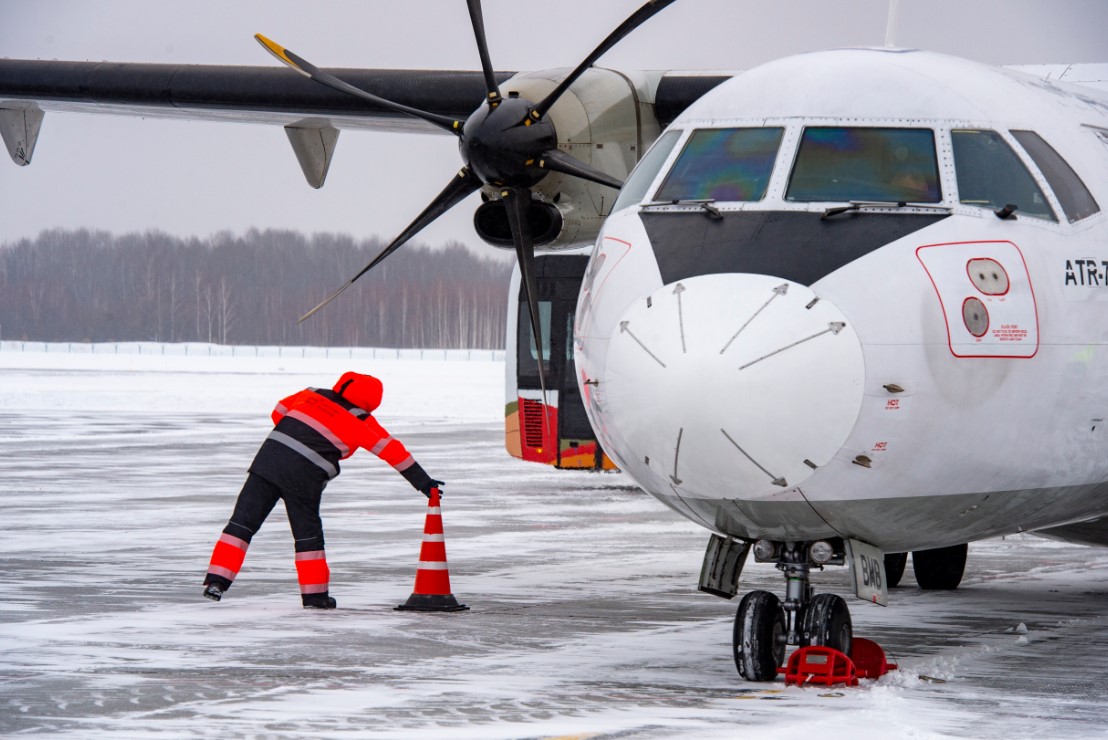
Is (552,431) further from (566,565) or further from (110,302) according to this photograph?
(110,302)

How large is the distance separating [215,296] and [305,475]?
85260 mm

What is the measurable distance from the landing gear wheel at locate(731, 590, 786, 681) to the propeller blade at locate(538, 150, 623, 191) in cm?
460

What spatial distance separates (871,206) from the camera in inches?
276

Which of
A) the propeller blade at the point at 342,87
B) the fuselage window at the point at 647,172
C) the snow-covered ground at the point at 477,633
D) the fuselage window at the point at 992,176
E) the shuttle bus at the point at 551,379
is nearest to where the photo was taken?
the snow-covered ground at the point at 477,633

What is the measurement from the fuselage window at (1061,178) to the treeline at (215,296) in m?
81.1

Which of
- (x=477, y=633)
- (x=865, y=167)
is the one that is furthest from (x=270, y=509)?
(x=865, y=167)

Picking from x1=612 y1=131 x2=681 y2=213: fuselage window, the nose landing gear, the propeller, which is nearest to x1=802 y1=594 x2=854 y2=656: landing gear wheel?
the nose landing gear

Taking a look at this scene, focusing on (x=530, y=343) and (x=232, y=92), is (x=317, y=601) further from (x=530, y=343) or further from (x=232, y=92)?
(x=530, y=343)

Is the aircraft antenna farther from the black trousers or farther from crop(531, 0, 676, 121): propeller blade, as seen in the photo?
the black trousers

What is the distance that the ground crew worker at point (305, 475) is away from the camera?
A: 1001 cm

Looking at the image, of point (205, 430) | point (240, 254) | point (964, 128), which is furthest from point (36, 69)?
point (240, 254)

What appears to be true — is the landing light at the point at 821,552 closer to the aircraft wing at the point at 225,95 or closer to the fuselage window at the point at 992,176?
the fuselage window at the point at 992,176

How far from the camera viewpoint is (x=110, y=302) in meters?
94.2

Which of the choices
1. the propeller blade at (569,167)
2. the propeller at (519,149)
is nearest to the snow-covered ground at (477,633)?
the propeller at (519,149)
